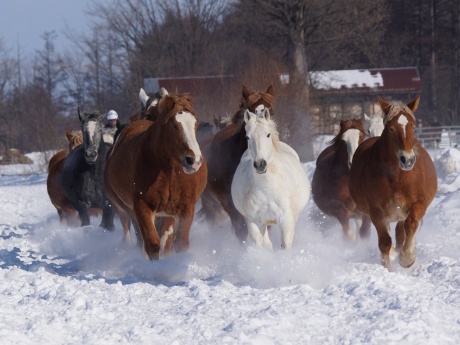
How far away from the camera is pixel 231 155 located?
36.5 ft

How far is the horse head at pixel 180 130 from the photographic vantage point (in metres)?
8.73

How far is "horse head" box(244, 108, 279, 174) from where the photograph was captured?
866cm

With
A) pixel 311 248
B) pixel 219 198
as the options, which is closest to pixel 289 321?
pixel 311 248

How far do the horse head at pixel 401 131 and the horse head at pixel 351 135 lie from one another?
255 cm

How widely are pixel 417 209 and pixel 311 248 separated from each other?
1.10m

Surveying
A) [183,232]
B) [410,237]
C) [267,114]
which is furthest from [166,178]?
[410,237]

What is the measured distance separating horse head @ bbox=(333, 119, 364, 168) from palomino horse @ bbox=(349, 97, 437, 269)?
2.19m

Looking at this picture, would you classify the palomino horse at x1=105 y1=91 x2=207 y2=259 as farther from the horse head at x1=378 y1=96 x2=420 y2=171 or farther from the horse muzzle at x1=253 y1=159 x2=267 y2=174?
the horse head at x1=378 y1=96 x2=420 y2=171

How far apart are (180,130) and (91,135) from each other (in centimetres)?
461

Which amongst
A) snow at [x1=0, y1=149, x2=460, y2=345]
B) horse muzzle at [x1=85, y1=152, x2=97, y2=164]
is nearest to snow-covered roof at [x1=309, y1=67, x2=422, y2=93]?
horse muzzle at [x1=85, y1=152, x2=97, y2=164]

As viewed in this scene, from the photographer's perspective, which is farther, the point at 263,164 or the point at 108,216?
the point at 108,216

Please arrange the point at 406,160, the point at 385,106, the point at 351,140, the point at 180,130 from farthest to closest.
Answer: the point at 351,140
the point at 385,106
the point at 180,130
the point at 406,160

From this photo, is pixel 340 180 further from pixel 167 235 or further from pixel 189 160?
pixel 189 160

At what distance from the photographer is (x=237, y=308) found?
7078 millimetres
